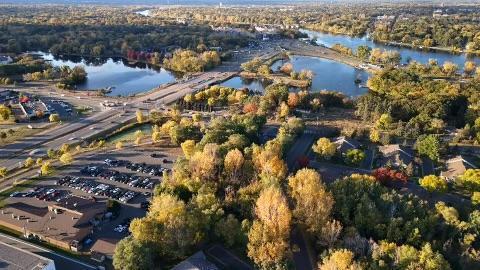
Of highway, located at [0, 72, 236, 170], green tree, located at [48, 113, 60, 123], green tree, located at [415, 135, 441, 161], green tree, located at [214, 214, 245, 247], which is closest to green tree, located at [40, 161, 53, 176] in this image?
highway, located at [0, 72, 236, 170]

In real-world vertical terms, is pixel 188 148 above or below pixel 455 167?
above

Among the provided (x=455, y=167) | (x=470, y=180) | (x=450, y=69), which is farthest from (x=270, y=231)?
(x=450, y=69)

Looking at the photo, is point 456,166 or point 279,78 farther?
point 279,78

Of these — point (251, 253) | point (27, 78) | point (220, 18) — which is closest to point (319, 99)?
point (251, 253)

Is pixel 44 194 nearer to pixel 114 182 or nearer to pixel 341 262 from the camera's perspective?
pixel 114 182

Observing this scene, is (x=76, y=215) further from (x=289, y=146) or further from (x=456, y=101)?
(x=456, y=101)

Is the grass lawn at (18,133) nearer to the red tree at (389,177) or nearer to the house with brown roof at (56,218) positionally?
the house with brown roof at (56,218)

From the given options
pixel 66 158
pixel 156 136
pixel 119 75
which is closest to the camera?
pixel 66 158
